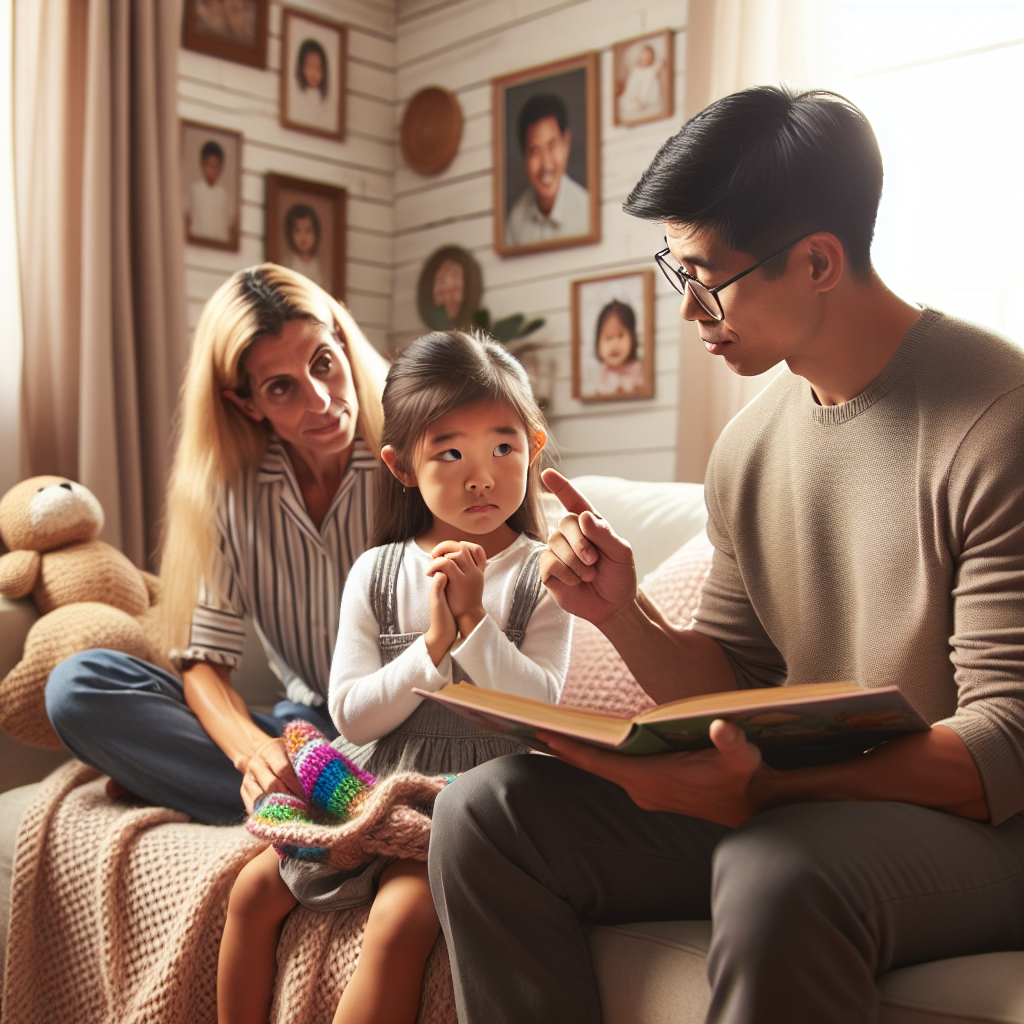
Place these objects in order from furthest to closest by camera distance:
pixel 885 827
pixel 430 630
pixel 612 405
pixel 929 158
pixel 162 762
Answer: pixel 612 405, pixel 929 158, pixel 162 762, pixel 430 630, pixel 885 827

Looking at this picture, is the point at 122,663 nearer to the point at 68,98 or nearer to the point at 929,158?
the point at 68,98

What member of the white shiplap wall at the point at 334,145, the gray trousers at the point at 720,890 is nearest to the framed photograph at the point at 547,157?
the white shiplap wall at the point at 334,145

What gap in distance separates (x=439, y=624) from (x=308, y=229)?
2.50 m

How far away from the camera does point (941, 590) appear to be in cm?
112

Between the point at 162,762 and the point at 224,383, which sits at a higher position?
the point at 224,383

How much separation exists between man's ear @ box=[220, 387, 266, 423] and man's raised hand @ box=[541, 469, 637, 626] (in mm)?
754

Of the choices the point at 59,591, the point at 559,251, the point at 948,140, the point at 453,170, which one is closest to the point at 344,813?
the point at 59,591

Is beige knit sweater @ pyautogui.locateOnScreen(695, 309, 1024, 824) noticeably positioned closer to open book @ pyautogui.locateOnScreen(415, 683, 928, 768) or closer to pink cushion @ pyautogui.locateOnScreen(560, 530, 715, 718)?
open book @ pyautogui.locateOnScreen(415, 683, 928, 768)

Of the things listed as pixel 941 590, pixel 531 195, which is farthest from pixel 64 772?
pixel 531 195

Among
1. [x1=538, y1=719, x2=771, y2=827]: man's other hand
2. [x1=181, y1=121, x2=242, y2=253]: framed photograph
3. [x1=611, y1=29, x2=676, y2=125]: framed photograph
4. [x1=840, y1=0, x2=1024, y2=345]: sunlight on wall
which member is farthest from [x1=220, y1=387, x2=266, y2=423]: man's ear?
[x1=611, y1=29, x2=676, y2=125]: framed photograph

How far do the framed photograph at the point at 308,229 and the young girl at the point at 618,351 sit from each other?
0.92 meters

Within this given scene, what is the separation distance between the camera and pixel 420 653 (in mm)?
1370

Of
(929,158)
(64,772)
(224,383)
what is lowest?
(64,772)

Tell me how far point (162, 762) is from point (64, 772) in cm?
23
